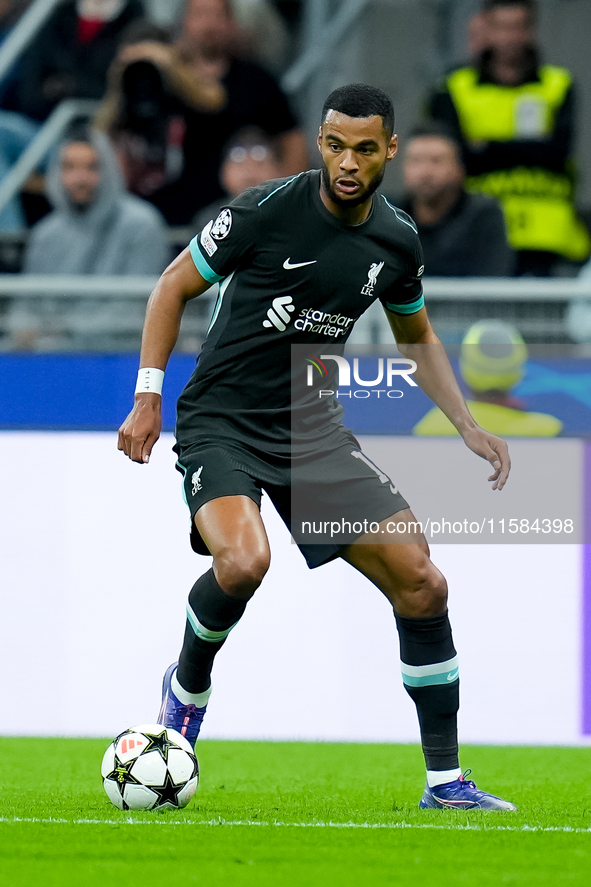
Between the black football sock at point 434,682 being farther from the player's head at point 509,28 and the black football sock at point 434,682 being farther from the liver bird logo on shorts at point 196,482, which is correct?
the player's head at point 509,28

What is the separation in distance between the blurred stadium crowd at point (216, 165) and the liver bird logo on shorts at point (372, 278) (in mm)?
3086

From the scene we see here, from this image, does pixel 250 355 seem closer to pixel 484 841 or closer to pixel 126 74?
pixel 484 841

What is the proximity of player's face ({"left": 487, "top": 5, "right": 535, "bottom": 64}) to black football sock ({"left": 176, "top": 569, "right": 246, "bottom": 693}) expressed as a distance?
5134mm

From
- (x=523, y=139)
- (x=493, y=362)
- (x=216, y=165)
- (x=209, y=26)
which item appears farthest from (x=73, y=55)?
(x=493, y=362)

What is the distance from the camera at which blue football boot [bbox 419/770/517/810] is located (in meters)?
4.14

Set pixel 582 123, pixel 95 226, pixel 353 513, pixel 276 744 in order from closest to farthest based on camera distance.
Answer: pixel 353 513, pixel 276 744, pixel 95 226, pixel 582 123

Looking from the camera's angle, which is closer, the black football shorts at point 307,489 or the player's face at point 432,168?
the black football shorts at point 307,489

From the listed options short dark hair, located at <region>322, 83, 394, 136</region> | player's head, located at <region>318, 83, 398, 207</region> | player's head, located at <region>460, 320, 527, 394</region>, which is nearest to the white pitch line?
player's head, located at <region>318, 83, 398, 207</region>

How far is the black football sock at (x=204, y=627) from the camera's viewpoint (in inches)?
162

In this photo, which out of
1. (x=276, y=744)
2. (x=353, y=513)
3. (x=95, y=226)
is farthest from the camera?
(x=95, y=226)

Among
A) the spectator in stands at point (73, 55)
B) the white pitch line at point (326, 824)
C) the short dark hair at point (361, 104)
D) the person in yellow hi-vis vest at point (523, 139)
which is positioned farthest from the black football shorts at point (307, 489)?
the spectator in stands at point (73, 55)

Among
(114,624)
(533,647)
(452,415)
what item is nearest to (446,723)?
(452,415)

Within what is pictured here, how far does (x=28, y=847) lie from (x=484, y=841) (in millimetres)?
1185

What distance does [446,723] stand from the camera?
4.24 meters
